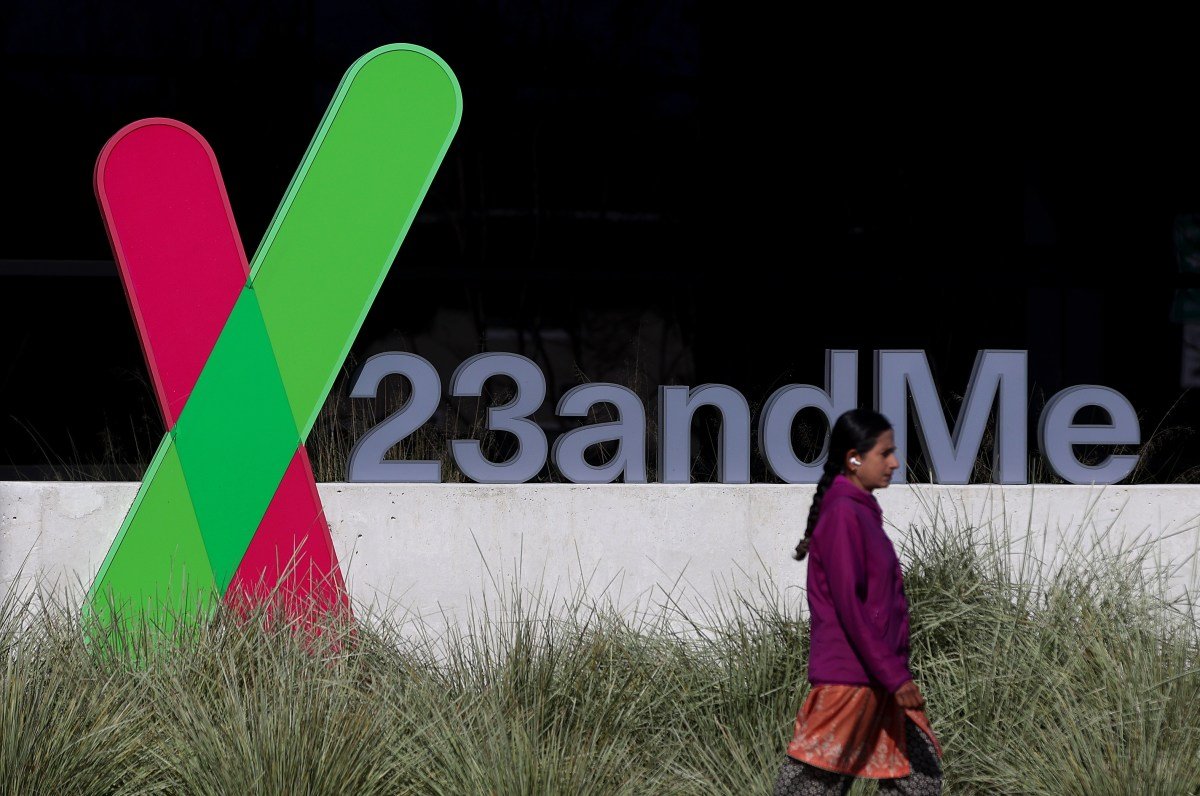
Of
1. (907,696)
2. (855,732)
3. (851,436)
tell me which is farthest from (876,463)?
(855,732)

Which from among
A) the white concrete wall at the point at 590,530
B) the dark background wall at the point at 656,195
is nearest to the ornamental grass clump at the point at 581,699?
the white concrete wall at the point at 590,530

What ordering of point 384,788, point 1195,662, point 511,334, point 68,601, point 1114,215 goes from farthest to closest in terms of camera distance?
point 1114,215
point 511,334
point 68,601
point 1195,662
point 384,788

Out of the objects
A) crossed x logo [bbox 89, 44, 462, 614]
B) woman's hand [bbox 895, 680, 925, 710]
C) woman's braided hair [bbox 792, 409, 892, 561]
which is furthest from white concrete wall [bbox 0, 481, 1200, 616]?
woman's hand [bbox 895, 680, 925, 710]

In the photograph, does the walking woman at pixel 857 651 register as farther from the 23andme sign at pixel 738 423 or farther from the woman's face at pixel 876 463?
the 23andme sign at pixel 738 423

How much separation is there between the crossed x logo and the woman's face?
2967 mm

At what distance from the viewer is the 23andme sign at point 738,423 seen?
6223 mm

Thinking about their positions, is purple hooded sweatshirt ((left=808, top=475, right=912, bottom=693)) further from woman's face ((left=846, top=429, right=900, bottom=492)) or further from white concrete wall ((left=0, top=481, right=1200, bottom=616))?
white concrete wall ((left=0, top=481, right=1200, bottom=616))

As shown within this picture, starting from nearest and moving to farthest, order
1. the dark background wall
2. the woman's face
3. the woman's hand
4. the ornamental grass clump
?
the woman's hand
the woman's face
the ornamental grass clump
the dark background wall

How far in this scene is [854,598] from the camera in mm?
3527

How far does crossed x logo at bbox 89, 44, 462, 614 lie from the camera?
577cm

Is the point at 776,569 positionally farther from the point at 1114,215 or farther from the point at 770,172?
the point at 1114,215

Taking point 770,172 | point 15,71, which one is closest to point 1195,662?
point 770,172

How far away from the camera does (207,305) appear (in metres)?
5.88

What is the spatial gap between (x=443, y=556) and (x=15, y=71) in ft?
17.7
